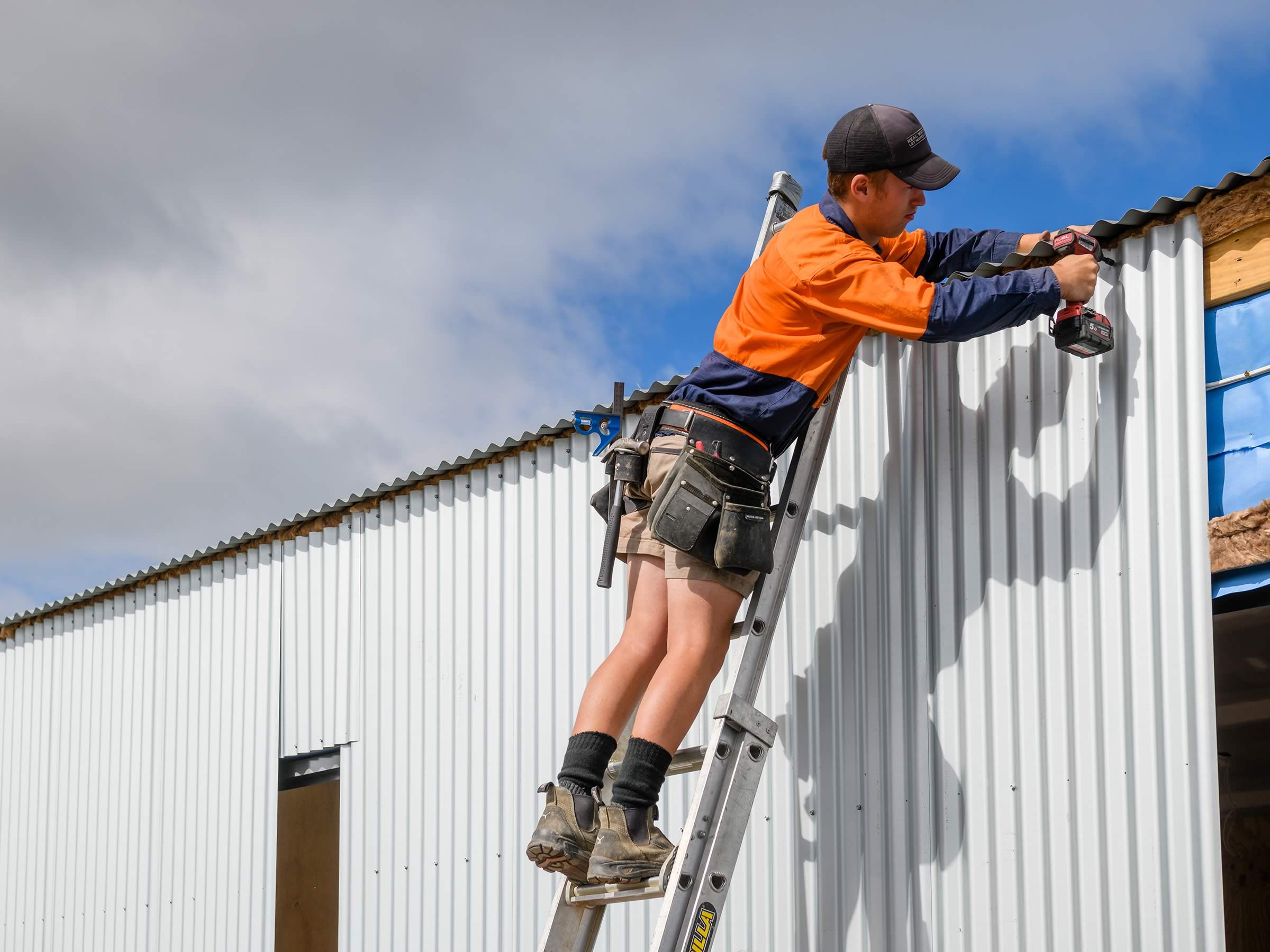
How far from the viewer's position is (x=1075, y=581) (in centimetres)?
477

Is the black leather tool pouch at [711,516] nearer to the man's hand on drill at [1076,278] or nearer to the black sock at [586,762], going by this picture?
the black sock at [586,762]

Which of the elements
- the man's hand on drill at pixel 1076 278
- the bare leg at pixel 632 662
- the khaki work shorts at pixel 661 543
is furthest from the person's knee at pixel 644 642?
the man's hand on drill at pixel 1076 278

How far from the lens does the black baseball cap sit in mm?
4535

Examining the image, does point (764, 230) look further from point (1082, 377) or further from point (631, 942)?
point (631, 942)

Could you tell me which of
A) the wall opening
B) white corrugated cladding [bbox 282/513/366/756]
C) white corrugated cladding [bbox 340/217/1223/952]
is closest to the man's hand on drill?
white corrugated cladding [bbox 340/217/1223/952]

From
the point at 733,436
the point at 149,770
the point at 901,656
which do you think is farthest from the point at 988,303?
the point at 149,770

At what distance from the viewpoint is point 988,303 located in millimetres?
4281

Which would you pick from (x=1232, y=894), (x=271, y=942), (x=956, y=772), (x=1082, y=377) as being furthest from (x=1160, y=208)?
(x=271, y=942)

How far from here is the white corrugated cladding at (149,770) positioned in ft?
28.7

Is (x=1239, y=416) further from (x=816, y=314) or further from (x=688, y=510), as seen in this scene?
(x=688, y=510)

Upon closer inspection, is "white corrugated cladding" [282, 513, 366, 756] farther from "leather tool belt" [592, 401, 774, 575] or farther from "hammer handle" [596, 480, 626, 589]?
"leather tool belt" [592, 401, 774, 575]

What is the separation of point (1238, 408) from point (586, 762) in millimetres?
2481

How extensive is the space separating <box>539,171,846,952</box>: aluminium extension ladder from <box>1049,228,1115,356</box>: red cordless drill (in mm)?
988

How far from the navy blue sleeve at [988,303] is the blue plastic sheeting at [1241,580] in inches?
42.3
